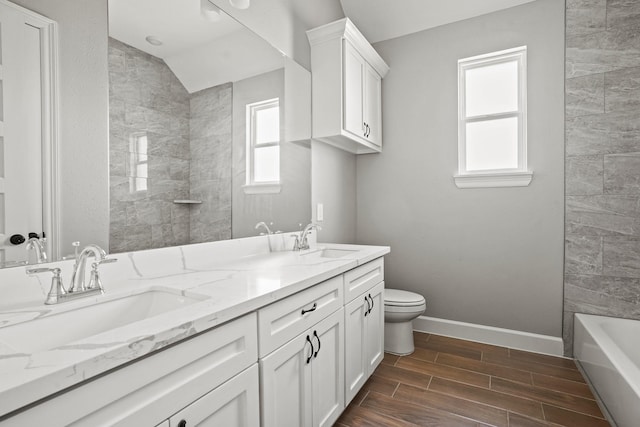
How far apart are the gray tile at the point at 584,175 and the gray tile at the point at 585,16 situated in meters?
0.93

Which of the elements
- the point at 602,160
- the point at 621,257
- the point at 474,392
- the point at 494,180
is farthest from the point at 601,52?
the point at 474,392

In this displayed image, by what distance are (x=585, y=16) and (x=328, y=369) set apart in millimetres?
2977

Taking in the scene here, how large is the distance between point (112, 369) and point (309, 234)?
1847 mm

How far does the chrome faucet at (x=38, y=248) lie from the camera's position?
1.00 meters

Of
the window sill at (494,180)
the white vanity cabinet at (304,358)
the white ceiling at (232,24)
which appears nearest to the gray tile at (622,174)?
the window sill at (494,180)

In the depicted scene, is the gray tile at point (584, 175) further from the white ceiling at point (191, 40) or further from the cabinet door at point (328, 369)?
the white ceiling at point (191, 40)

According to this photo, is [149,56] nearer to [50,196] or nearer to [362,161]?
[50,196]

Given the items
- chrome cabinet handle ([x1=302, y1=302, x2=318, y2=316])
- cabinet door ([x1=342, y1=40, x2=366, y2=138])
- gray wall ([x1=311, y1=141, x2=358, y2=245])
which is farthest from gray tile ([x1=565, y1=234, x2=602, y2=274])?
chrome cabinet handle ([x1=302, y1=302, x2=318, y2=316])

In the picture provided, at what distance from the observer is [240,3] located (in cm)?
184

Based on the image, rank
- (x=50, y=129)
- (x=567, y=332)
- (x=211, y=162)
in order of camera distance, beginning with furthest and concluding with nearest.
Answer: (x=567, y=332)
(x=211, y=162)
(x=50, y=129)

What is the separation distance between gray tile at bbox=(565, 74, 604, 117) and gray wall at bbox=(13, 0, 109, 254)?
2898mm

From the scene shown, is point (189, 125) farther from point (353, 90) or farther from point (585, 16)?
point (585, 16)

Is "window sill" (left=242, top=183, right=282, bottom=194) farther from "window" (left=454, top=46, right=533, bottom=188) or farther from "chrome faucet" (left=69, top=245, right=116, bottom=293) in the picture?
"window" (left=454, top=46, right=533, bottom=188)

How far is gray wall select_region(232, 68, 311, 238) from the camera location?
1.76 m
